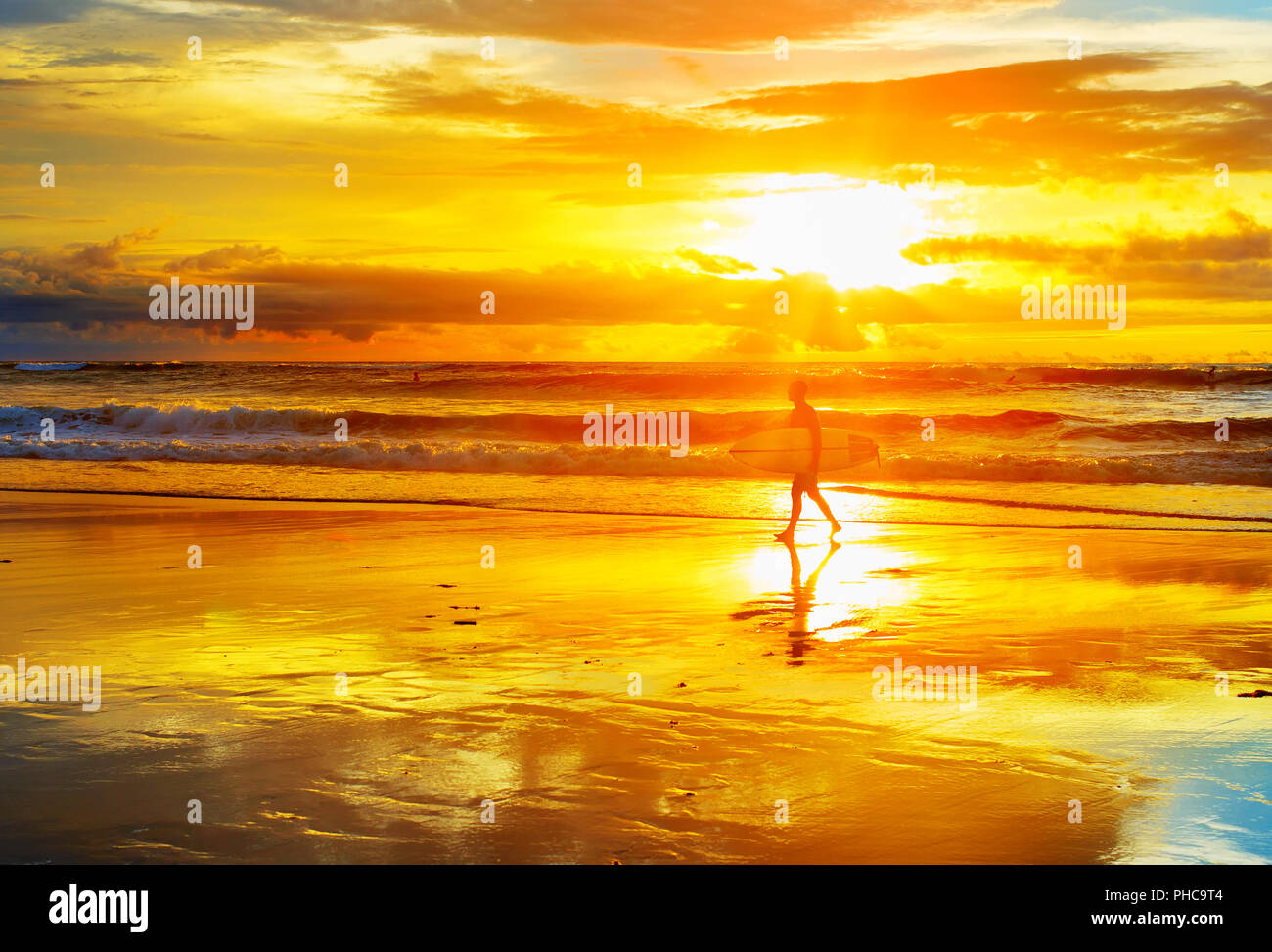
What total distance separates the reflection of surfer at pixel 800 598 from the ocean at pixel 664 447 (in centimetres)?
364

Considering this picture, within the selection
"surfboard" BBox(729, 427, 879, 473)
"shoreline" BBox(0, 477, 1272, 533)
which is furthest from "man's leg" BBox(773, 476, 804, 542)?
"surfboard" BBox(729, 427, 879, 473)

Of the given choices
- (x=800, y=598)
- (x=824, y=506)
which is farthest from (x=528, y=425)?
(x=800, y=598)

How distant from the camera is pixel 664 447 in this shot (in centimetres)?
2767

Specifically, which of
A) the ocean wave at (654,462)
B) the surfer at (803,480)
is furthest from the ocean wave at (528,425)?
the surfer at (803,480)

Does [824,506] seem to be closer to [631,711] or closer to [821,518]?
[821,518]

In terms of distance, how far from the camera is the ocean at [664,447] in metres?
18.6

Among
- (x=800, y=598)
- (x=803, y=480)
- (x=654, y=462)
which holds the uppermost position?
(x=654, y=462)

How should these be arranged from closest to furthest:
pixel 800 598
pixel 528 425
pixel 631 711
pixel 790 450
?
1. pixel 631 711
2. pixel 800 598
3. pixel 790 450
4. pixel 528 425

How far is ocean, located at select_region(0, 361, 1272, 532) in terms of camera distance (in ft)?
60.9

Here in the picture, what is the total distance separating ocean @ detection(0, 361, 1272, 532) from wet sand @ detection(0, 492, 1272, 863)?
613 centimetres

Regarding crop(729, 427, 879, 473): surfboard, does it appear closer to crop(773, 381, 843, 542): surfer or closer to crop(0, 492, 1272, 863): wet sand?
crop(773, 381, 843, 542): surfer

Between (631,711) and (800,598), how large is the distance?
13.0ft
